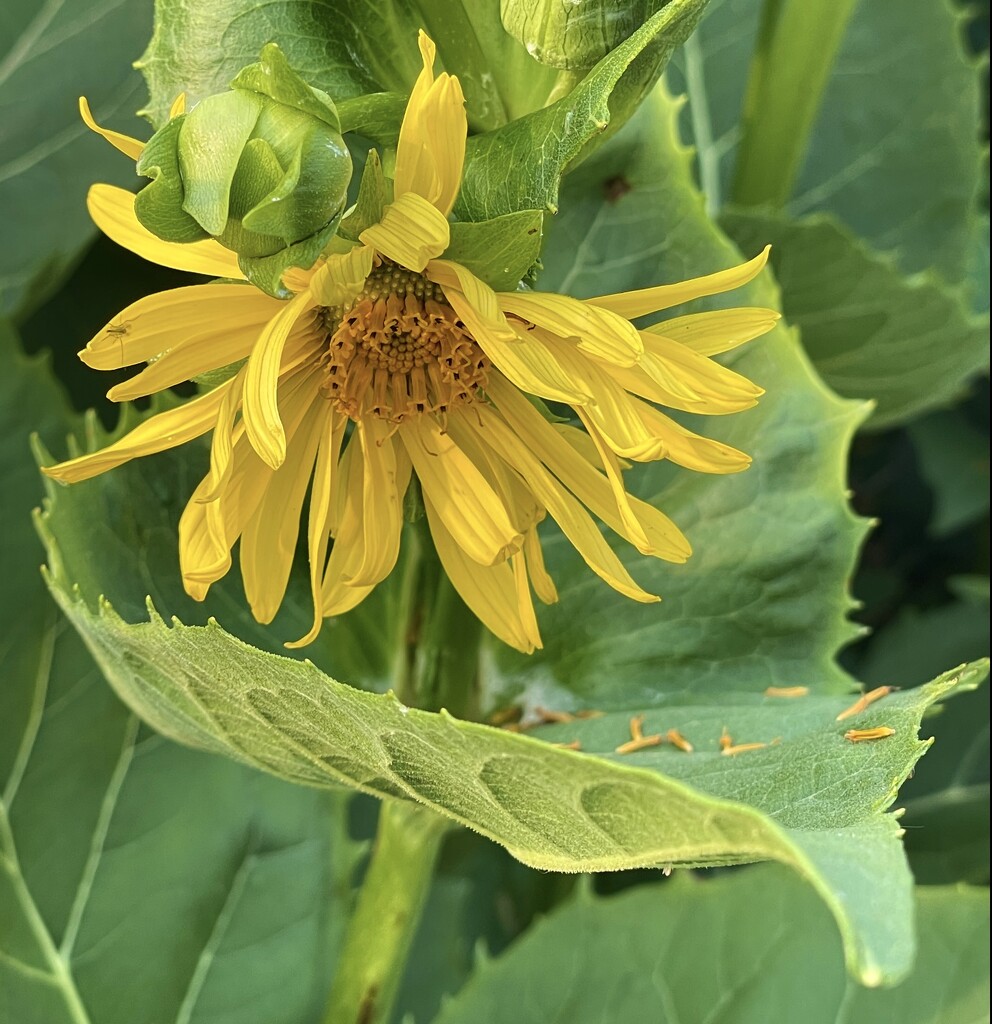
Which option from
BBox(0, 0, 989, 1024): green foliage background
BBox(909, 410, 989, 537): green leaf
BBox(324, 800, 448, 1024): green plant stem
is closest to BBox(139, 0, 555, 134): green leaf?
BBox(0, 0, 989, 1024): green foliage background

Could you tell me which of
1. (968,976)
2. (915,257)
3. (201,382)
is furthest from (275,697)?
(915,257)

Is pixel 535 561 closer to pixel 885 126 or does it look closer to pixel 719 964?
pixel 719 964

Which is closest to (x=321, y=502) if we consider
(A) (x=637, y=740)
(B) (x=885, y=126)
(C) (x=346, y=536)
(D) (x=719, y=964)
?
(C) (x=346, y=536)

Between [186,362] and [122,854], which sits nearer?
[186,362]

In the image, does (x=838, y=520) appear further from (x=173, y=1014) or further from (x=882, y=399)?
(x=173, y=1014)

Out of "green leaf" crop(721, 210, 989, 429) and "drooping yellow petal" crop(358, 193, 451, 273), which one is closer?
"drooping yellow petal" crop(358, 193, 451, 273)

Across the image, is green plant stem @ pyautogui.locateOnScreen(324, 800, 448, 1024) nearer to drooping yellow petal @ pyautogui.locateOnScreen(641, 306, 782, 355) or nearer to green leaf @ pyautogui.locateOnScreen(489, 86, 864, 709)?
green leaf @ pyautogui.locateOnScreen(489, 86, 864, 709)

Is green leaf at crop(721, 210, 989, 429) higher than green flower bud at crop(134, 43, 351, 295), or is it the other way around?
green flower bud at crop(134, 43, 351, 295)

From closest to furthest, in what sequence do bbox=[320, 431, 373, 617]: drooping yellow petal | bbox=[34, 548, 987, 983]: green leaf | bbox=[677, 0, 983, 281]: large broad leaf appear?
bbox=[34, 548, 987, 983]: green leaf → bbox=[320, 431, 373, 617]: drooping yellow petal → bbox=[677, 0, 983, 281]: large broad leaf
